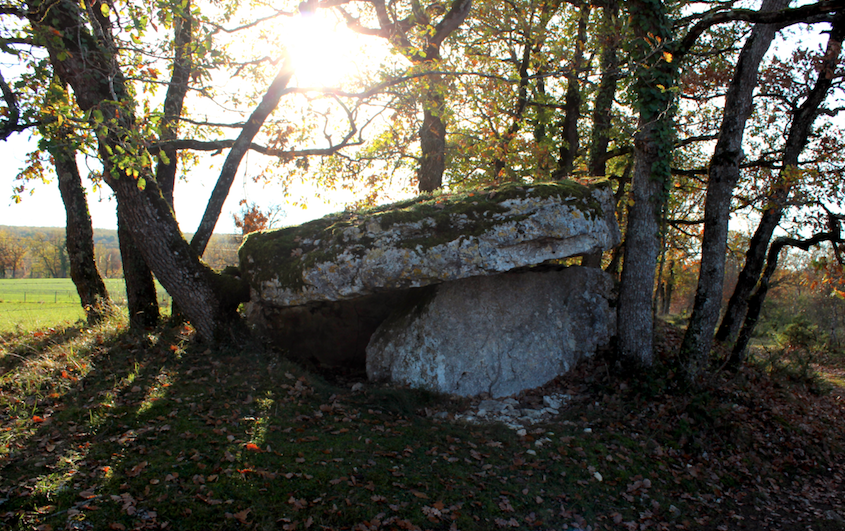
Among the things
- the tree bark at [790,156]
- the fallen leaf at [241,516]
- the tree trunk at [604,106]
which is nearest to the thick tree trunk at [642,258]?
the tree bark at [790,156]

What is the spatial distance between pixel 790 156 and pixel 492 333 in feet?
22.3

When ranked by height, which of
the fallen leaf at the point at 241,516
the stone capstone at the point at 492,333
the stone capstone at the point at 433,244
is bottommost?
the fallen leaf at the point at 241,516

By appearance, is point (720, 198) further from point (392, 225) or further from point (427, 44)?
point (427, 44)

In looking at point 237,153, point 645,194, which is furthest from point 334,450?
point 645,194

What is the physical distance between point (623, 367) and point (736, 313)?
3.96 m

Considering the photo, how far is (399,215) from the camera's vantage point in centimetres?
698

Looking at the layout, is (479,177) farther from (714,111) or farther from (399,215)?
(399,215)

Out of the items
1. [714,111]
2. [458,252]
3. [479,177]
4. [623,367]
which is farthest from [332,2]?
[714,111]

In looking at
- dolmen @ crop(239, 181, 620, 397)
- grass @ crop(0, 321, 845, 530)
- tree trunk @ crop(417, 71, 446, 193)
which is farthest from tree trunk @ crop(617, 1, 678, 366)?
tree trunk @ crop(417, 71, 446, 193)

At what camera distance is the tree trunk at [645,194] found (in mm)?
7109

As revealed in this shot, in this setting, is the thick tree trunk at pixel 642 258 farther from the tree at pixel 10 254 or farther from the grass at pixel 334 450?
the tree at pixel 10 254

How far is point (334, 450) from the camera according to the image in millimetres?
4980

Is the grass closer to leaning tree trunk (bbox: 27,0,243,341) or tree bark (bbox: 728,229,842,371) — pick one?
leaning tree trunk (bbox: 27,0,243,341)

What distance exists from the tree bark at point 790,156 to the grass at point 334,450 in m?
2.43
